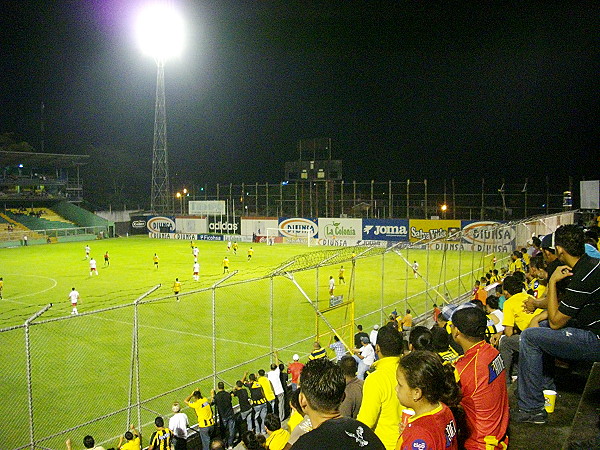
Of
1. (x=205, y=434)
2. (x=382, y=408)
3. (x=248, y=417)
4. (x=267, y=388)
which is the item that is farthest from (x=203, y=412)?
(x=382, y=408)

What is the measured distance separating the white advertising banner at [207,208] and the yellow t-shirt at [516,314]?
5880cm

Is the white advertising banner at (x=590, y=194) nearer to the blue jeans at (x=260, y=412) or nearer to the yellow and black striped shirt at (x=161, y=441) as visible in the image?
the blue jeans at (x=260, y=412)

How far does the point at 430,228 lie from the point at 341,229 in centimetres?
990

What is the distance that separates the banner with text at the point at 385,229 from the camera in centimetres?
5231

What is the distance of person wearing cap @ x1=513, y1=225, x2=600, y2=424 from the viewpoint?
4426 millimetres

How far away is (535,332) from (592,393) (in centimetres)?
84

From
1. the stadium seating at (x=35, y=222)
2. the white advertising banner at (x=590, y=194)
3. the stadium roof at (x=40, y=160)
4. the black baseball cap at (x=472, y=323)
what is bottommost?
the black baseball cap at (x=472, y=323)

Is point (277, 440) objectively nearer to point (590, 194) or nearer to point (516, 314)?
point (516, 314)

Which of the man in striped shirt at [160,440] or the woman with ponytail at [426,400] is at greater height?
the woman with ponytail at [426,400]

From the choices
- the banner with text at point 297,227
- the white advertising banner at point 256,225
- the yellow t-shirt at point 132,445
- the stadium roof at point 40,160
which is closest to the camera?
the yellow t-shirt at point 132,445

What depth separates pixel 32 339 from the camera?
19.0m

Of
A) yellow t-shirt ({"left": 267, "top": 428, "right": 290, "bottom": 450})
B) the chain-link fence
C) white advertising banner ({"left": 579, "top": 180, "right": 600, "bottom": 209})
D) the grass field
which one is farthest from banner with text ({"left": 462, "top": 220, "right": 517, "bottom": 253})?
yellow t-shirt ({"left": 267, "top": 428, "right": 290, "bottom": 450})

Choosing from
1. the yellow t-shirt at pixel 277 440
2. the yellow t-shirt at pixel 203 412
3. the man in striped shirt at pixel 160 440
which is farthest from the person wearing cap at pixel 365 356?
Result: the yellow t-shirt at pixel 277 440

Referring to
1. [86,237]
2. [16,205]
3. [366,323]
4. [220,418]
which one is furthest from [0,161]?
[220,418]
